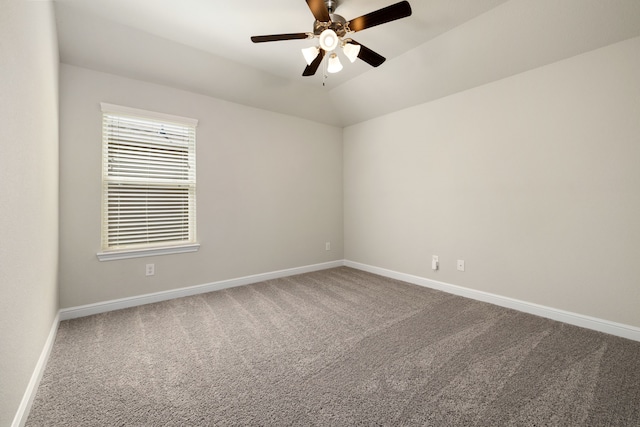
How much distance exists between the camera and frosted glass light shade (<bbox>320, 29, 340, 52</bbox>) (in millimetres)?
1989

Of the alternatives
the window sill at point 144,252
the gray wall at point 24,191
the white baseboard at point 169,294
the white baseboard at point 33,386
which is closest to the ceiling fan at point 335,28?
the gray wall at point 24,191

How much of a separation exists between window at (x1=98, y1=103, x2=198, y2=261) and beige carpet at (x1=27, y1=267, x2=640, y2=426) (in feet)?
2.37

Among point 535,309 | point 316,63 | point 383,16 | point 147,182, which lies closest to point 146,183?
point 147,182

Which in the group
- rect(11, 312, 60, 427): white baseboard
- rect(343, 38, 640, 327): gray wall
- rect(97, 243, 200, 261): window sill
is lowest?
rect(11, 312, 60, 427): white baseboard

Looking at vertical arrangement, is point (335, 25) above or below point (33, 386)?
above

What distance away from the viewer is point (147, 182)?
292 cm

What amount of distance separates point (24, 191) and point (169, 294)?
1963 millimetres

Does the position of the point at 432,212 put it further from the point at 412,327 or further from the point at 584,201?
the point at 412,327

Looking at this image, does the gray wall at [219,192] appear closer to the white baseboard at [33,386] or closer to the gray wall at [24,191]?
the gray wall at [24,191]

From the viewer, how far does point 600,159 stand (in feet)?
7.45

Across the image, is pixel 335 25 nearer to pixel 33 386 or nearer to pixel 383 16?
pixel 383 16

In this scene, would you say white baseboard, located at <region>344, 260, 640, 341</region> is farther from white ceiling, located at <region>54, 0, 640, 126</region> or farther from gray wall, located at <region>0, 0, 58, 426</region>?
gray wall, located at <region>0, 0, 58, 426</region>

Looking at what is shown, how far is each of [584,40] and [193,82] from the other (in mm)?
3691

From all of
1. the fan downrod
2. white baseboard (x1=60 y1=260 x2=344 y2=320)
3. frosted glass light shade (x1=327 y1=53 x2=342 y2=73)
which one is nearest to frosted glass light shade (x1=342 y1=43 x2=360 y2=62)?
→ frosted glass light shade (x1=327 y1=53 x2=342 y2=73)
